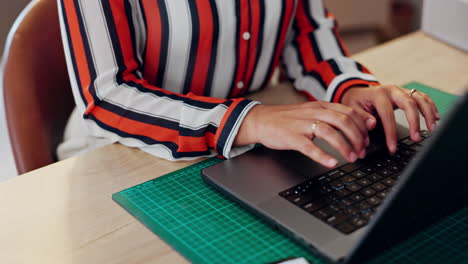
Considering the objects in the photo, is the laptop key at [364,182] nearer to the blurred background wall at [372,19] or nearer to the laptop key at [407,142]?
the laptop key at [407,142]

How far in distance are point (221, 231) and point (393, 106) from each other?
40cm

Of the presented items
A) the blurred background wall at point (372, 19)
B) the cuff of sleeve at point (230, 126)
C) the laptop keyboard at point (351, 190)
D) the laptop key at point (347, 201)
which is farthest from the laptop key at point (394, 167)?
the blurred background wall at point (372, 19)

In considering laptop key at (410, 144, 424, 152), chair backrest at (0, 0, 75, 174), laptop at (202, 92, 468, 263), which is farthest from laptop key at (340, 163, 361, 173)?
chair backrest at (0, 0, 75, 174)

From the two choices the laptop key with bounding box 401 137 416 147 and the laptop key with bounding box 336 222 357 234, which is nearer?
the laptop key with bounding box 336 222 357 234

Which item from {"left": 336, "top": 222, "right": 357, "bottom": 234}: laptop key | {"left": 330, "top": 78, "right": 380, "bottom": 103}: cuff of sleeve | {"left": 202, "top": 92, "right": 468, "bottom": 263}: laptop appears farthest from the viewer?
{"left": 330, "top": 78, "right": 380, "bottom": 103}: cuff of sleeve

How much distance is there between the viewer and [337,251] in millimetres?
576

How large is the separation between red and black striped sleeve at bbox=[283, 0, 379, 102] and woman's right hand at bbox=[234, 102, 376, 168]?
0.22 m

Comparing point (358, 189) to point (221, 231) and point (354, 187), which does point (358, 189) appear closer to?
point (354, 187)

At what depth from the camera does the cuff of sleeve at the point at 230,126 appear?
0.82 meters

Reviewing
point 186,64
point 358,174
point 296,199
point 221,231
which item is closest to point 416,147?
point 358,174

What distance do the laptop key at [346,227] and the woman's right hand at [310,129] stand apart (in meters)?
0.11

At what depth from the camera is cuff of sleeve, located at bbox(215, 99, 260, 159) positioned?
82 centimetres

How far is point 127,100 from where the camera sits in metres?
0.90

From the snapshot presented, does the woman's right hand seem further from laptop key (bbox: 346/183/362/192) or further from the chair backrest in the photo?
the chair backrest
